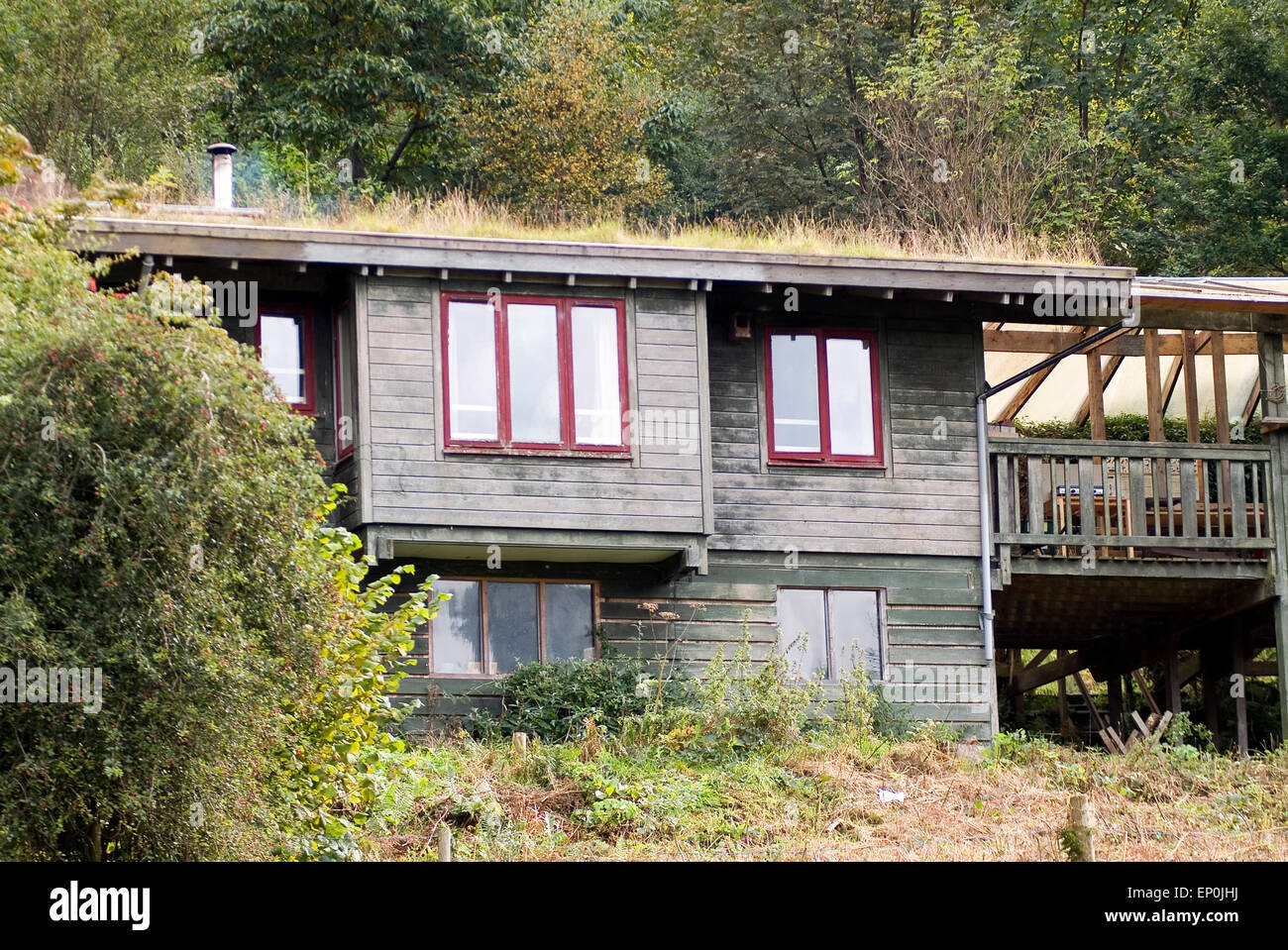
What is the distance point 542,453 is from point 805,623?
3.91 metres

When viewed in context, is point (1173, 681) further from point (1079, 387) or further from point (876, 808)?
point (876, 808)

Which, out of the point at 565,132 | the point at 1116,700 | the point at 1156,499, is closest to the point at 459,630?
the point at 1156,499

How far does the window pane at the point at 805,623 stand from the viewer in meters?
21.3

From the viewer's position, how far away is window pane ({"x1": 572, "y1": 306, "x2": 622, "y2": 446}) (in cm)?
2020

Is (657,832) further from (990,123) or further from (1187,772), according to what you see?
(990,123)

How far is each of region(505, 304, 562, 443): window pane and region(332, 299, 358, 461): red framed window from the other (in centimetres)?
174

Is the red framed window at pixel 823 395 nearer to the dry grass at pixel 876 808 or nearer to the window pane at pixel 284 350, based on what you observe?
the dry grass at pixel 876 808

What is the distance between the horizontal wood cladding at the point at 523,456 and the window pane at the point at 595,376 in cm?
20

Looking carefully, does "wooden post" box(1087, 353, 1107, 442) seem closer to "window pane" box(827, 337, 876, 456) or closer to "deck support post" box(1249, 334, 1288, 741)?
"deck support post" box(1249, 334, 1288, 741)

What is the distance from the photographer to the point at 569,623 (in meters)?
20.8

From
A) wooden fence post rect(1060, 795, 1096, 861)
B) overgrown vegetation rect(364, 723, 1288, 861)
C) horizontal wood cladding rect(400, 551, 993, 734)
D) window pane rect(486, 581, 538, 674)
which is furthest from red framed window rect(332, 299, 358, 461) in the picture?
wooden fence post rect(1060, 795, 1096, 861)

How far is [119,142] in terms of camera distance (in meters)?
35.4
